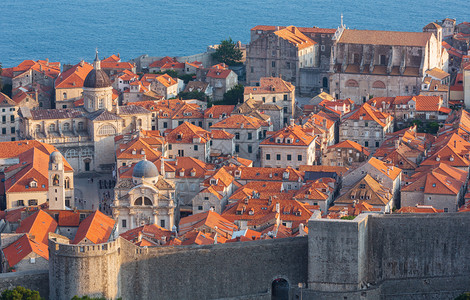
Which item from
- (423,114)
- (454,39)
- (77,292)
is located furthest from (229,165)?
(454,39)

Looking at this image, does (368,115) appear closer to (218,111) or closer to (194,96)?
(218,111)

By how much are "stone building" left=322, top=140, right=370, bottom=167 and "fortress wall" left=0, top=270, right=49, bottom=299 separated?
31167mm

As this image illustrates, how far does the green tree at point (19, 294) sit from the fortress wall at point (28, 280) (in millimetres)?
831

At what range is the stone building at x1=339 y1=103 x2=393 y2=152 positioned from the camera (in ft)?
321

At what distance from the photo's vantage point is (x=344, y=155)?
3679 inches

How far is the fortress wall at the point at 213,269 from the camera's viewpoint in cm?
6575

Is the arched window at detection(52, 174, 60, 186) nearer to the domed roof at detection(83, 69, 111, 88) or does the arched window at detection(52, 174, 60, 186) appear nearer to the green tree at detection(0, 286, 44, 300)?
the domed roof at detection(83, 69, 111, 88)

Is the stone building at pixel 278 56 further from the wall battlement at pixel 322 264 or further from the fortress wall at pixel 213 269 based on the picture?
the fortress wall at pixel 213 269

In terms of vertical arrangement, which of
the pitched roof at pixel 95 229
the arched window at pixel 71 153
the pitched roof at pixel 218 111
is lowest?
the pitched roof at pixel 95 229

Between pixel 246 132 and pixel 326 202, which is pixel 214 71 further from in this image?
pixel 326 202

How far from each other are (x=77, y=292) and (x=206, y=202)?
19451 millimetres

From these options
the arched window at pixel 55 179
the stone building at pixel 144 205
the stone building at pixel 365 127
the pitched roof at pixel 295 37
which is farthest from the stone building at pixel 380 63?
the arched window at pixel 55 179

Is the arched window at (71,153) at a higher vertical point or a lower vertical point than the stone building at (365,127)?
lower

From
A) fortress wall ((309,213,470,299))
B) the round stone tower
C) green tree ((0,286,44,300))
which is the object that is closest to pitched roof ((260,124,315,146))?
the round stone tower
